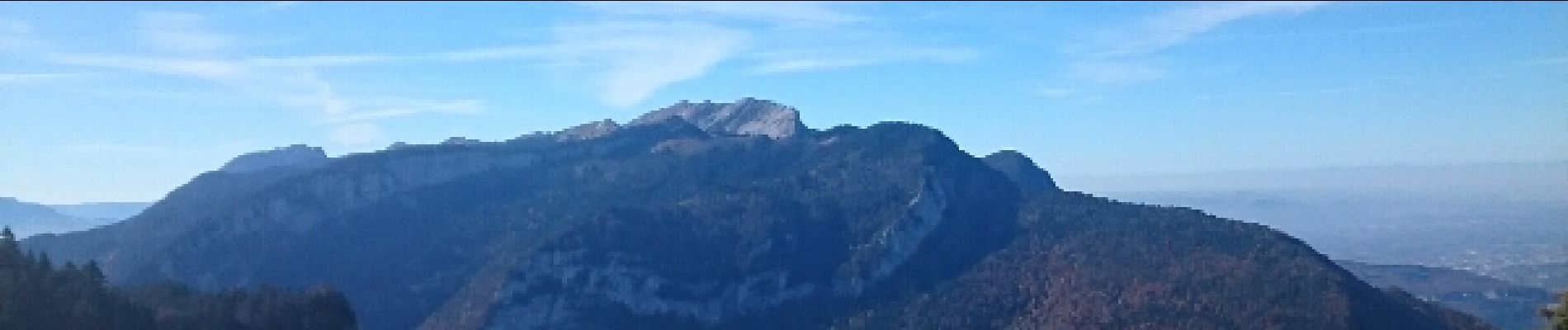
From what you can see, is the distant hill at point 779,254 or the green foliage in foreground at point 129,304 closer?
the green foliage in foreground at point 129,304

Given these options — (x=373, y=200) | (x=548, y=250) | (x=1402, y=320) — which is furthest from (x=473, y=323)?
(x=1402, y=320)

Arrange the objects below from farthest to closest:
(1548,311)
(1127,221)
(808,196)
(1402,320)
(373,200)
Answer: (373,200) → (808,196) → (1127,221) → (1402,320) → (1548,311)

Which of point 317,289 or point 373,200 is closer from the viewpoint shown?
point 317,289

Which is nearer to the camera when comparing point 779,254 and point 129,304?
point 129,304

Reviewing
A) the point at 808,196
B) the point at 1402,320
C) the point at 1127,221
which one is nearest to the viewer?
the point at 1402,320

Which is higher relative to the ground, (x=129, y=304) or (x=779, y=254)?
(x=779, y=254)

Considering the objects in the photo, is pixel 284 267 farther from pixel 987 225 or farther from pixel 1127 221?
pixel 1127 221

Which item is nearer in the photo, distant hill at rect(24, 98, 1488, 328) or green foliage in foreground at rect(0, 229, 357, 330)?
green foliage in foreground at rect(0, 229, 357, 330)

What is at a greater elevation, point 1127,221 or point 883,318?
point 1127,221
